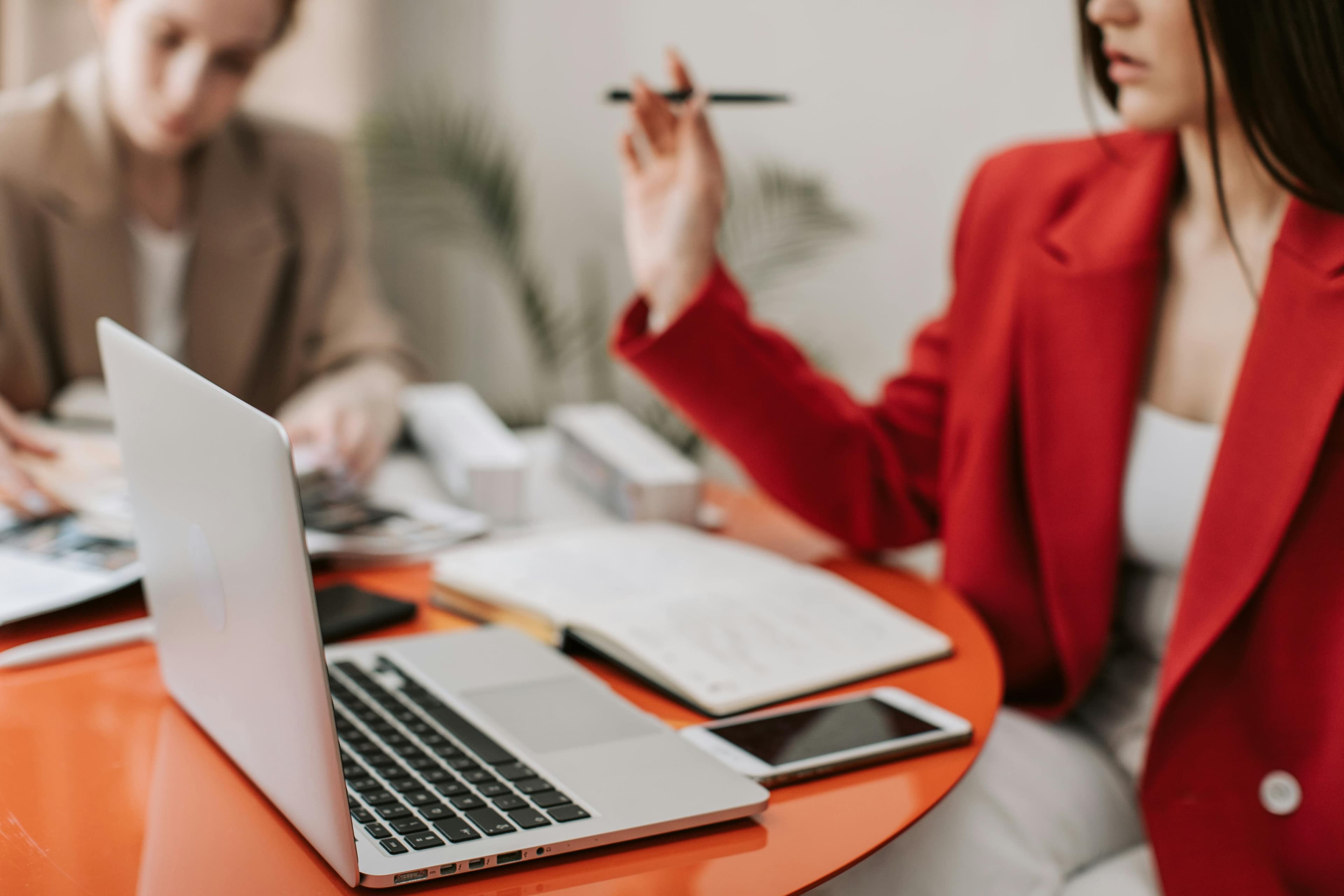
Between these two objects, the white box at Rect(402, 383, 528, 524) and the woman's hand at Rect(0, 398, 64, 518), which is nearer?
the woman's hand at Rect(0, 398, 64, 518)

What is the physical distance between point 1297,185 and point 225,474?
744 mm

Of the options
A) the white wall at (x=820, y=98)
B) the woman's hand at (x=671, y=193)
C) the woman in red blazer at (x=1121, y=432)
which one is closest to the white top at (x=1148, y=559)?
the woman in red blazer at (x=1121, y=432)

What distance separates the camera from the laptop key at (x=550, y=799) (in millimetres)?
513

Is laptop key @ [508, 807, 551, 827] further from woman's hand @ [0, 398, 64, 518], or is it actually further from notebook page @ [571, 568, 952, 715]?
woman's hand @ [0, 398, 64, 518]

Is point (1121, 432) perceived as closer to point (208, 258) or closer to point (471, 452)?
point (471, 452)

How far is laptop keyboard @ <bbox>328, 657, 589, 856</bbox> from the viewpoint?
487 mm

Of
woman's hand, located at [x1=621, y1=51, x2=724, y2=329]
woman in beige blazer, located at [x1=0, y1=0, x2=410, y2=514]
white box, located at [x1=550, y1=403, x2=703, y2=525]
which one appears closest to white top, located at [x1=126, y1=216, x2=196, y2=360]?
woman in beige blazer, located at [x1=0, y1=0, x2=410, y2=514]

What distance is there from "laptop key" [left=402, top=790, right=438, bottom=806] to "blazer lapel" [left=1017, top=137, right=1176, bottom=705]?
1.98ft

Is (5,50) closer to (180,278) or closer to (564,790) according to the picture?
(180,278)

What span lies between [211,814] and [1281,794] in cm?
68

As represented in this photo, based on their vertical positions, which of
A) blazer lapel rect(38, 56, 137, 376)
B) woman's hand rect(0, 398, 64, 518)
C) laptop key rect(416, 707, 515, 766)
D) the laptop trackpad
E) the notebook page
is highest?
blazer lapel rect(38, 56, 137, 376)

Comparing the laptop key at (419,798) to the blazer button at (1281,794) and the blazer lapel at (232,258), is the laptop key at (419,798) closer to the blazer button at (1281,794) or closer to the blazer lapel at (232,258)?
the blazer button at (1281,794)

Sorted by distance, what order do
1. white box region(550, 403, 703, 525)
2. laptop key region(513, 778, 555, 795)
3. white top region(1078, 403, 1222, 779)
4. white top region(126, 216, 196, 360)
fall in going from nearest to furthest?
laptop key region(513, 778, 555, 795) → white top region(1078, 403, 1222, 779) → white box region(550, 403, 703, 525) → white top region(126, 216, 196, 360)

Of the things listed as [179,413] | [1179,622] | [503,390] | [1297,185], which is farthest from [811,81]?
[179,413]
